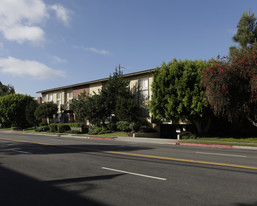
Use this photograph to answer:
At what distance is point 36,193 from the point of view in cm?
520

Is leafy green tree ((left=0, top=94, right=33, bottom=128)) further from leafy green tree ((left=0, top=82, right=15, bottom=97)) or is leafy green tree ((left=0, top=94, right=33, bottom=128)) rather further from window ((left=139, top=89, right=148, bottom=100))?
window ((left=139, top=89, right=148, bottom=100))

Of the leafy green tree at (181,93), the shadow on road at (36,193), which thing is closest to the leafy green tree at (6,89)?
the leafy green tree at (181,93)

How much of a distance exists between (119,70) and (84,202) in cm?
3255

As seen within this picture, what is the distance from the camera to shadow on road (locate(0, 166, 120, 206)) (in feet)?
15.1

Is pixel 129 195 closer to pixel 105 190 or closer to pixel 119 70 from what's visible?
pixel 105 190

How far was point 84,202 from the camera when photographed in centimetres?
456

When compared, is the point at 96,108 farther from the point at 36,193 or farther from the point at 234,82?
the point at 36,193

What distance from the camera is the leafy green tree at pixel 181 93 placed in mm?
22016

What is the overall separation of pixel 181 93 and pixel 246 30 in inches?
697

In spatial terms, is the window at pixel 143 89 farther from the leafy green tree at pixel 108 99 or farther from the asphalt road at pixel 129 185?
the asphalt road at pixel 129 185

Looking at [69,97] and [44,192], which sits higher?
[69,97]

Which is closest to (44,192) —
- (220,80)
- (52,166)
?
(52,166)

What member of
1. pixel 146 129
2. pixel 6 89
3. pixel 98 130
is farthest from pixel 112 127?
pixel 6 89

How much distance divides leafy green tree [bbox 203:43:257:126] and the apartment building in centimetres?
1184
